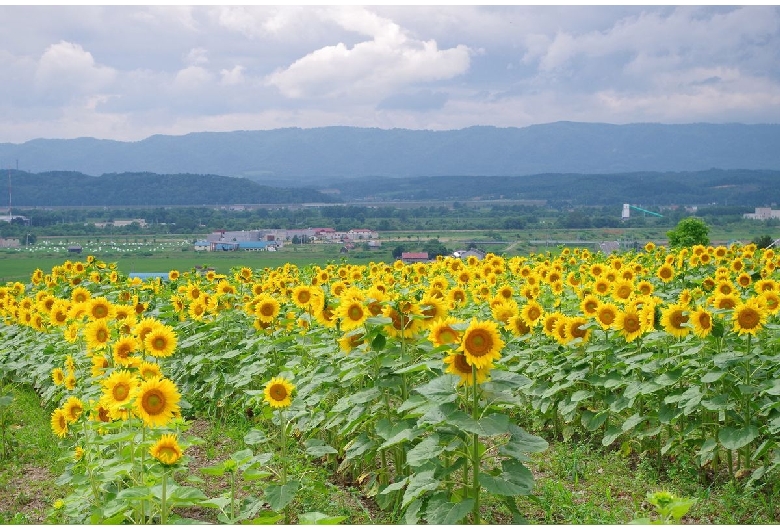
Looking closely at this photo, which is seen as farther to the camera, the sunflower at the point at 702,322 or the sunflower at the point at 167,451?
the sunflower at the point at 702,322

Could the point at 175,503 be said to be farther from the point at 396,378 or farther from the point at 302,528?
the point at 396,378

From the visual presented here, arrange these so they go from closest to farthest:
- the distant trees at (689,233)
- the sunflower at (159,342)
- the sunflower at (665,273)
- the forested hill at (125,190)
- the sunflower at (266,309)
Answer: the sunflower at (159,342) < the sunflower at (266,309) < the sunflower at (665,273) < the distant trees at (689,233) < the forested hill at (125,190)

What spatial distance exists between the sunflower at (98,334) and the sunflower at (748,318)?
166 inches

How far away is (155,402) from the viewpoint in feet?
13.8

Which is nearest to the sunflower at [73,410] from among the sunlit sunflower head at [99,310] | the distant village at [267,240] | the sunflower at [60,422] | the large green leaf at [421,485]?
the sunflower at [60,422]

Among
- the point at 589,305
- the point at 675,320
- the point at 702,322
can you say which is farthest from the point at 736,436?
the point at 589,305

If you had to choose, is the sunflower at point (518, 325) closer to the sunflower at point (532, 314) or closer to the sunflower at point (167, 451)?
the sunflower at point (532, 314)

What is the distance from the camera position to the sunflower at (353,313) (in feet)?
→ 17.0

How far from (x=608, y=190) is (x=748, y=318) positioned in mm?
138303

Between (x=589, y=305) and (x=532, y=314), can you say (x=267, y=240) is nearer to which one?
(x=532, y=314)

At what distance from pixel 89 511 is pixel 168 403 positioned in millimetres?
949

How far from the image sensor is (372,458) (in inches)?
227

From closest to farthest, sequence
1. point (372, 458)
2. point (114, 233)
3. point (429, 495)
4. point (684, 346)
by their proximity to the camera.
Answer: point (429, 495) < point (372, 458) < point (684, 346) < point (114, 233)

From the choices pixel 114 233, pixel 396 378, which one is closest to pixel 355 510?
pixel 396 378
